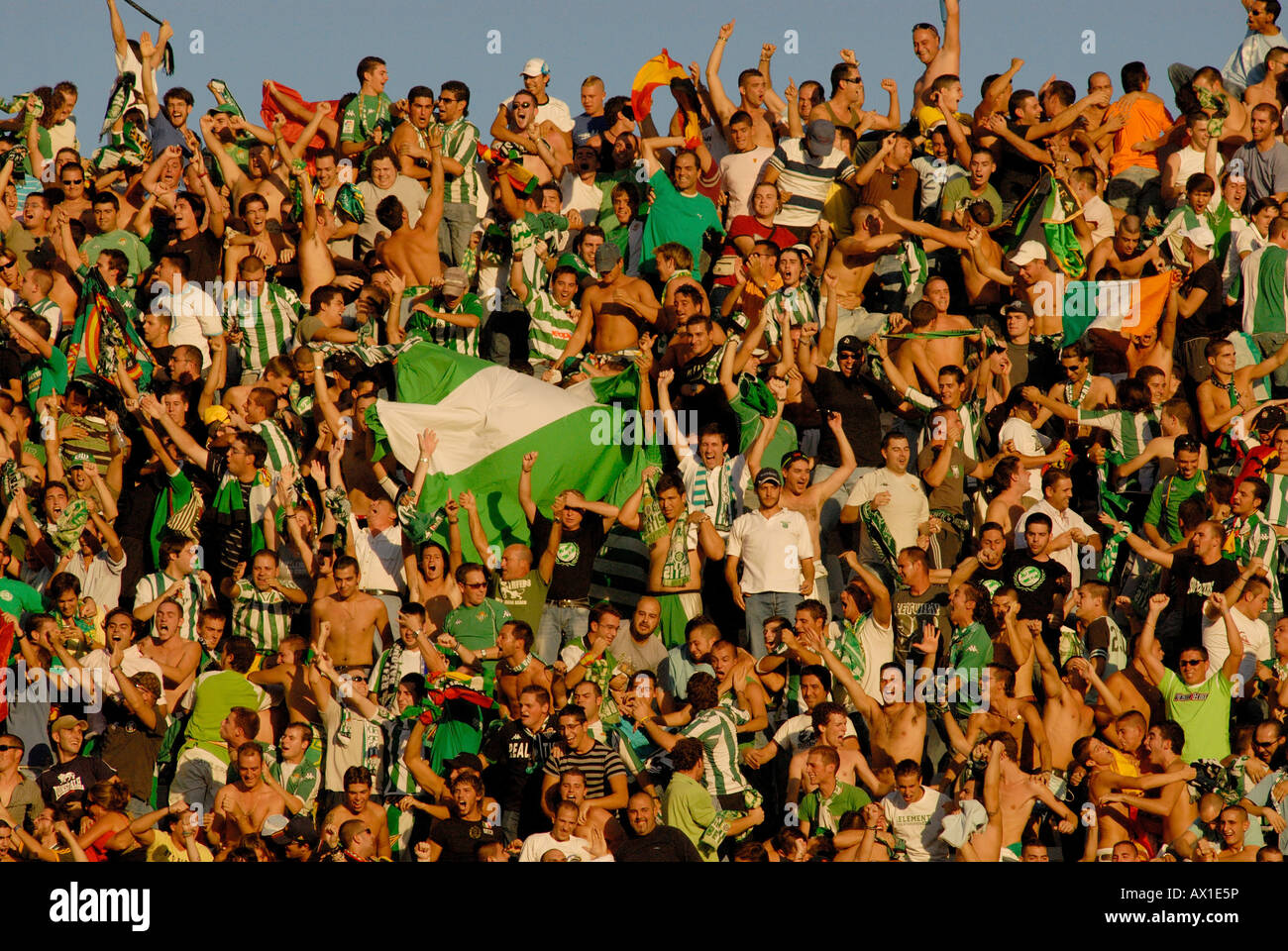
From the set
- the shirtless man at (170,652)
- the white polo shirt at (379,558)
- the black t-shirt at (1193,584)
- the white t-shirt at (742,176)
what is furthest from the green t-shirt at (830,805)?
the white t-shirt at (742,176)

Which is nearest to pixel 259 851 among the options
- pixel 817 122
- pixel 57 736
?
pixel 57 736

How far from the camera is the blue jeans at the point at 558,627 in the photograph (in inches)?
615

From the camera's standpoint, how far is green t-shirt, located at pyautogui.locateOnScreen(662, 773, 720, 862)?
46.3 ft

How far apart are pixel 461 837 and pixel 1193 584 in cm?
493

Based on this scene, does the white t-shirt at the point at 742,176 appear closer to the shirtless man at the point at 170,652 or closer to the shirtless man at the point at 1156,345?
the shirtless man at the point at 1156,345

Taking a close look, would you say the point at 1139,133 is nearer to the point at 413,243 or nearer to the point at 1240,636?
the point at 1240,636

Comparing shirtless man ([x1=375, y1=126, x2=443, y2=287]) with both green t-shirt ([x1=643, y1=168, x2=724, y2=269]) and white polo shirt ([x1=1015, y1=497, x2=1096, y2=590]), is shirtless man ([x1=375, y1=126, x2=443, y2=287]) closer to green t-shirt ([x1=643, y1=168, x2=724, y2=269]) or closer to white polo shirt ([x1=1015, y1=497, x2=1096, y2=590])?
green t-shirt ([x1=643, y1=168, x2=724, y2=269])

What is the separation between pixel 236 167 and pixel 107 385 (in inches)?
87.0

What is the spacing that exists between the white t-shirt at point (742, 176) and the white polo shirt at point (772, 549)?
10.6 feet

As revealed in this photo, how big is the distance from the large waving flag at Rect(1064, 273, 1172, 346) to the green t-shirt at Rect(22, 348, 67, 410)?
7.25m

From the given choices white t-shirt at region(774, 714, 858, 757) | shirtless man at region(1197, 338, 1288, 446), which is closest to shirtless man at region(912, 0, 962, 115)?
shirtless man at region(1197, 338, 1288, 446)

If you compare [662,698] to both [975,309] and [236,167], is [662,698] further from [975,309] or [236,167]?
[236,167]

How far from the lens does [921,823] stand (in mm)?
14031

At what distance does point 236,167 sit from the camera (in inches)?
727
